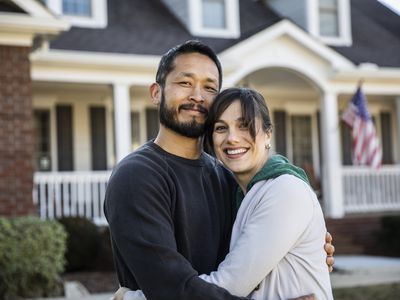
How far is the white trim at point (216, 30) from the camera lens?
14.1 metres

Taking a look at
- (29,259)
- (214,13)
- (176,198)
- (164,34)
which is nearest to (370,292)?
(29,259)

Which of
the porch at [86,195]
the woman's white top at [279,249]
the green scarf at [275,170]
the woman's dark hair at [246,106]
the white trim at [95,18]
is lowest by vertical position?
the porch at [86,195]

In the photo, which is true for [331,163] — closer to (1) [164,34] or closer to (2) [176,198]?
(1) [164,34]

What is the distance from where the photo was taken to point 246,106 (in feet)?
7.60

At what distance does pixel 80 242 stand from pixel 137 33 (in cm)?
488

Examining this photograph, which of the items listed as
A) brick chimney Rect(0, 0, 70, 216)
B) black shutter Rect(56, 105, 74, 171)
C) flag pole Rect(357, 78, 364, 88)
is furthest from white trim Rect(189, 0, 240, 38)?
brick chimney Rect(0, 0, 70, 216)

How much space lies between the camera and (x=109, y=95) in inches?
548

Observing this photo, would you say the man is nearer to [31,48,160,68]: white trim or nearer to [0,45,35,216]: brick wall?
[0,45,35,216]: brick wall

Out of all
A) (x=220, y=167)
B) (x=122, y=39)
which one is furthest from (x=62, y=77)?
(x=220, y=167)

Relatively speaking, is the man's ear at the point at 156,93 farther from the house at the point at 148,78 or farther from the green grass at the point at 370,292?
the house at the point at 148,78

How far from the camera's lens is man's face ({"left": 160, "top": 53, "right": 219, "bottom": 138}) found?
7.96 feet

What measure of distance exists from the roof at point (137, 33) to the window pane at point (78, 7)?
1.58ft

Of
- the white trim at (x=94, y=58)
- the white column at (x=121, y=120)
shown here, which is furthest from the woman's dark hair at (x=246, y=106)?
the white column at (x=121, y=120)

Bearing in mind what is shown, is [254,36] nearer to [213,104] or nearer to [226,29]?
[226,29]
